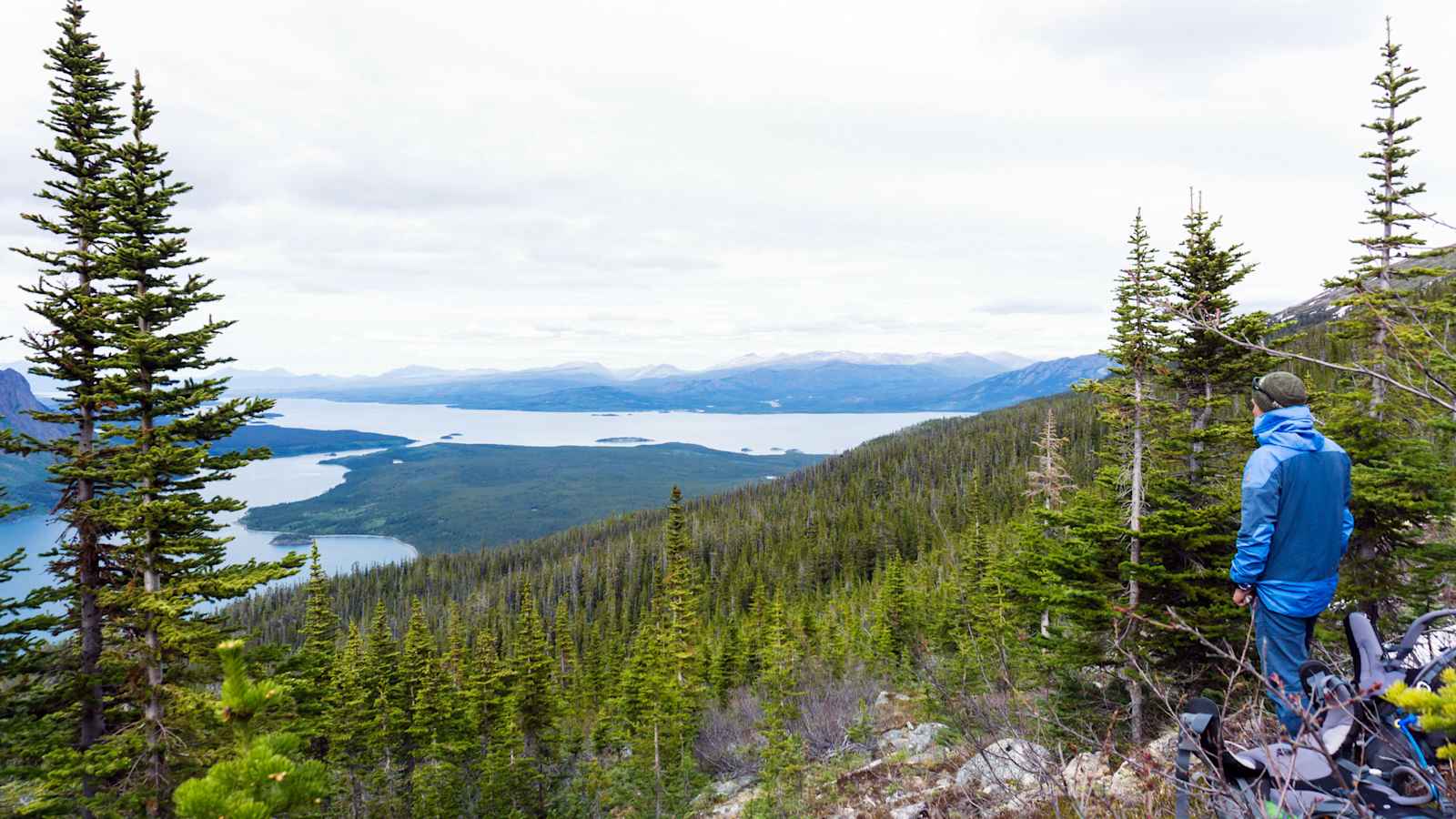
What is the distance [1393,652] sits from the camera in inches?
143

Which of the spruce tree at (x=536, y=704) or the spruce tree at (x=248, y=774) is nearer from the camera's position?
the spruce tree at (x=248, y=774)

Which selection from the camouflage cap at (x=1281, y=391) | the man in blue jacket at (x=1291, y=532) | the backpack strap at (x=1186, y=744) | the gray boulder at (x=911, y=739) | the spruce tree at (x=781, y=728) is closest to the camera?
the backpack strap at (x=1186, y=744)

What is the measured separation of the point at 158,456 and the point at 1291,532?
41.2 ft

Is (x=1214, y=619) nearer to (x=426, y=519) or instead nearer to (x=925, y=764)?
(x=925, y=764)

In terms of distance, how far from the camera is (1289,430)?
4223mm

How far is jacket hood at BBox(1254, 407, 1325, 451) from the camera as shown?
412cm

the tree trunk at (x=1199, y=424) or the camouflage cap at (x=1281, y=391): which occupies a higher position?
the camouflage cap at (x=1281, y=391)

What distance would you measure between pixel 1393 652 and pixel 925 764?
964cm

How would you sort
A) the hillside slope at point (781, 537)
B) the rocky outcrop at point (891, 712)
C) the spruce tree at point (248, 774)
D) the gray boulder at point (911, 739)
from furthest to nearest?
1. the hillside slope at point (781, 537)
2. the rocky outcrop at point (891, 712)
3. the gray boulder at point (911, 739)
4. the spruce tree at point (248, 774)

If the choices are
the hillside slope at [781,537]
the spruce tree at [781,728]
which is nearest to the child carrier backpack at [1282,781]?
the spruce tree at [781,728]

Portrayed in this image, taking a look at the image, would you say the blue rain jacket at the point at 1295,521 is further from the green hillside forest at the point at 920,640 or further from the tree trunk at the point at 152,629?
the tree trunk at the point at 152,629

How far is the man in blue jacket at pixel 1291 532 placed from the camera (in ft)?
13.2

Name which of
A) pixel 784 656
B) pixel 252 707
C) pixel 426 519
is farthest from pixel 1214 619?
pixel 426 519

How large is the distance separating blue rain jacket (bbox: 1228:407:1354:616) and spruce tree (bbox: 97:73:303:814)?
11323mm
